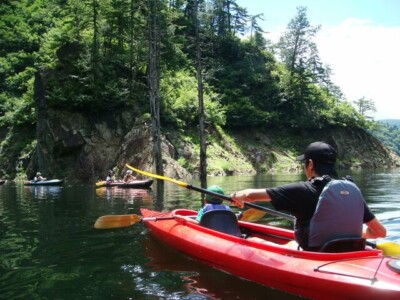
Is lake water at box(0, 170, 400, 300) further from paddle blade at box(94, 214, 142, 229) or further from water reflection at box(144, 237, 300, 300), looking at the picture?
paddle blade at box(94, 214, 142, 229)

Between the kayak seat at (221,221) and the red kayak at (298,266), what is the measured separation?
20 cm

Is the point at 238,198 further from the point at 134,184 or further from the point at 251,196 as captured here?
the point at 134,184

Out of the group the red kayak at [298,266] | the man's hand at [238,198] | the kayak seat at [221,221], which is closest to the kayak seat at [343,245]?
the red kayak at [298,266]

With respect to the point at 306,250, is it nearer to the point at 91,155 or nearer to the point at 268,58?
the point at 91,155

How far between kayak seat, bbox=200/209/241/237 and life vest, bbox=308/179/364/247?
2382mm

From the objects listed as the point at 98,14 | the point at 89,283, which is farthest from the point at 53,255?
the point at 98,14

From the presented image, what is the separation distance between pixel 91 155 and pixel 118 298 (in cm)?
2445

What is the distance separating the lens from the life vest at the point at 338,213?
4312 millimetres

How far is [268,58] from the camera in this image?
48.1 metres

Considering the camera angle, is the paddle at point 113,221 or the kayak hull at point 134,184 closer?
the paddle at point 113,221

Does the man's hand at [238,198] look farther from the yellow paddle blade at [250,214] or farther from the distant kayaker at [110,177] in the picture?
the distant kayaker at [110,177]

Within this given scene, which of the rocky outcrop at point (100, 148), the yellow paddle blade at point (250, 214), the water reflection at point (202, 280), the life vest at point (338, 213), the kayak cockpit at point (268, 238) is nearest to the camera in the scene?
the life vest at point (338, 213)

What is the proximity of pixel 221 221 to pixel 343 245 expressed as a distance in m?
2.60

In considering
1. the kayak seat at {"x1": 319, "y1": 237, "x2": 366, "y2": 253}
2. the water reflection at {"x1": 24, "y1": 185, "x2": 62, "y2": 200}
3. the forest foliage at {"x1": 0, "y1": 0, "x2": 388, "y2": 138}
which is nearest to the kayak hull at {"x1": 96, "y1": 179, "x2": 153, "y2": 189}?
the water reflection at {"x1": 24, "y1": 185, "x2": 62, "y2": 200}
